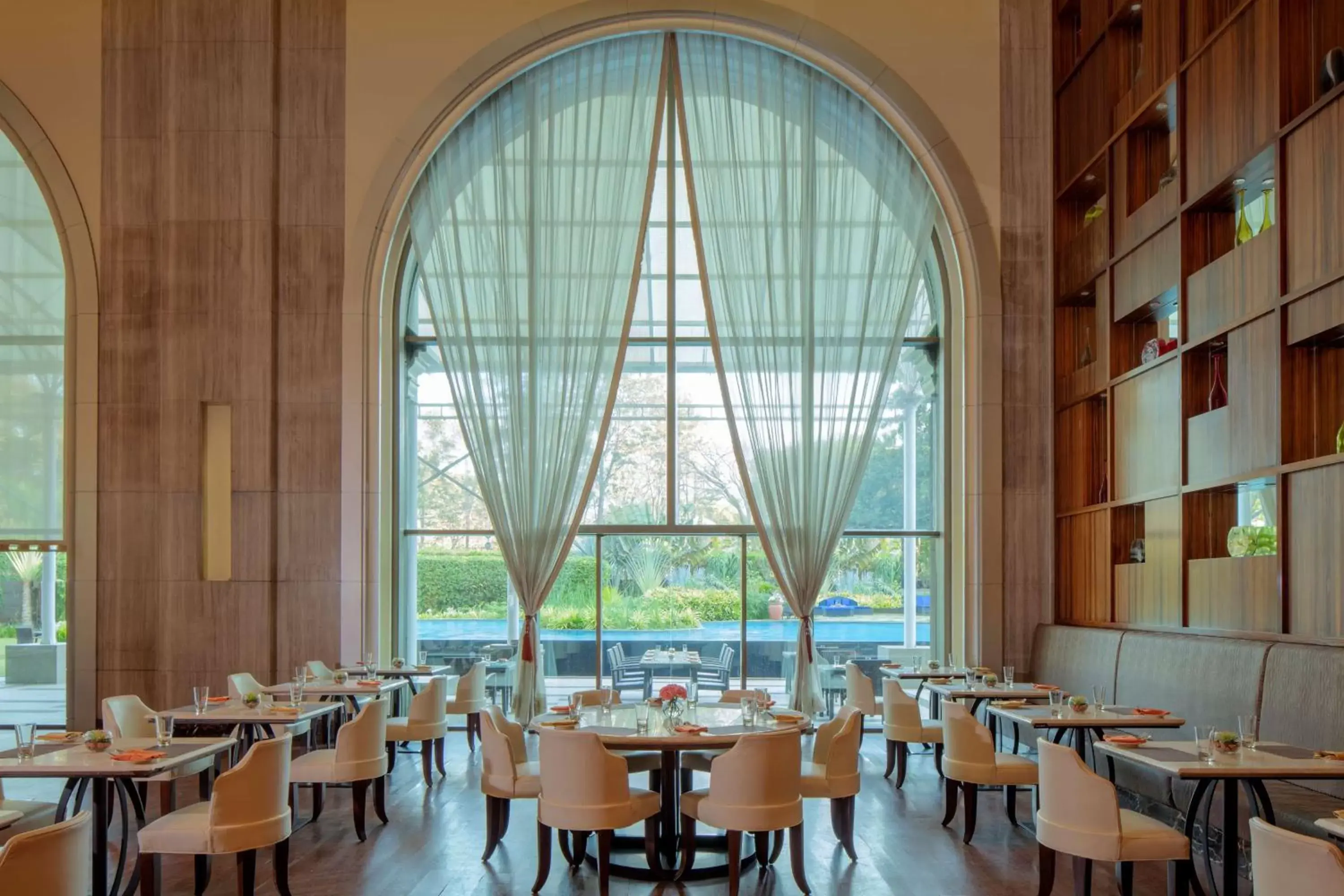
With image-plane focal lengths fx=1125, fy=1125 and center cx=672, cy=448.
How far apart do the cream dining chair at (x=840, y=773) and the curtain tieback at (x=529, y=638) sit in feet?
14.0

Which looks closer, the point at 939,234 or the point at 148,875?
the point at 148,875

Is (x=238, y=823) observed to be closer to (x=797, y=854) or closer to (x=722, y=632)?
(x=797, y=854)

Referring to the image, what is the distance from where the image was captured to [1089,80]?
925cm

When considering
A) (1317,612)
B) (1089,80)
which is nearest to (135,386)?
(1089,80)

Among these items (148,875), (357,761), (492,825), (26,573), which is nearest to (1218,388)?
(492,825)

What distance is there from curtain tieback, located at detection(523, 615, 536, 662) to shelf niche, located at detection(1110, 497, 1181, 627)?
16.3 ft

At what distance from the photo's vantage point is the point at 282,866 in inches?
213

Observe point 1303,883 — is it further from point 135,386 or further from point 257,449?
point 135,386

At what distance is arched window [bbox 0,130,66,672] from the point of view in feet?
33.9

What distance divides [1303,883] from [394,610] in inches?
337

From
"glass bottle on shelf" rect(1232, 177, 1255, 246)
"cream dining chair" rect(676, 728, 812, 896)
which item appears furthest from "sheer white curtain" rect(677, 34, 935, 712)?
"cream dining chair" rect(676, 728, 812, 896)

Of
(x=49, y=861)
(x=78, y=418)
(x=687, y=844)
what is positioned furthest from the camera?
(x=78, y=418)

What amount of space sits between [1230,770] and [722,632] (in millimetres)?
6275

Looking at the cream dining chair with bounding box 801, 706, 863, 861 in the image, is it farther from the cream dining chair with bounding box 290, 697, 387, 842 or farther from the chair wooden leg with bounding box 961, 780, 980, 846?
the cream dining chair with bounding box 290, 697, 387, 842
